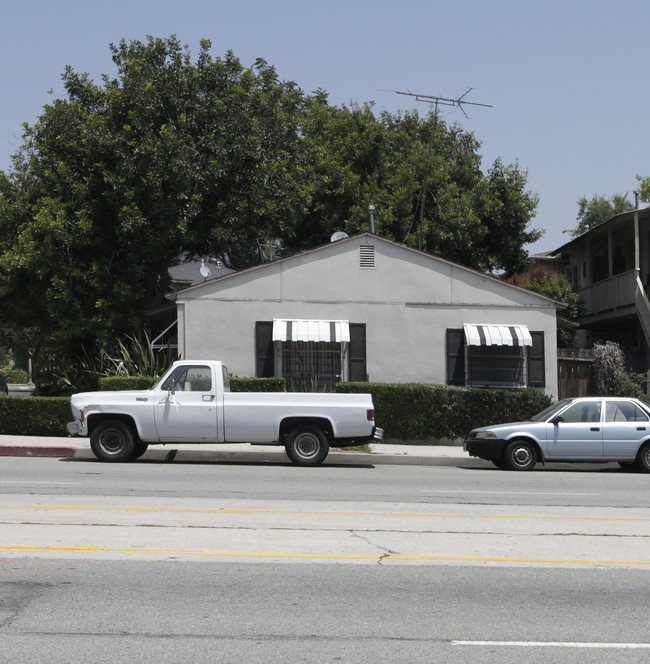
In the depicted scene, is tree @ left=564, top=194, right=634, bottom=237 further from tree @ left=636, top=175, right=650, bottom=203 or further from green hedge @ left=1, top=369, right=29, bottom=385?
green hedge @ left=1, top=369, right=29, bottom=385

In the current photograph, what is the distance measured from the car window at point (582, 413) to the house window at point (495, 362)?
526 cm

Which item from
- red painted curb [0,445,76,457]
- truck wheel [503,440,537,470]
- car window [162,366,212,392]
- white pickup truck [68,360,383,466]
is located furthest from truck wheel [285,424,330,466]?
red painted curb [0,445,76,457]

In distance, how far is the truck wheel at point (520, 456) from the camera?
17609 mm

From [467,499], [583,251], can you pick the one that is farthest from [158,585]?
[583,251]

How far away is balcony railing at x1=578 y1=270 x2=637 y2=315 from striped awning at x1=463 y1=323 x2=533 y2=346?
6.60 metres

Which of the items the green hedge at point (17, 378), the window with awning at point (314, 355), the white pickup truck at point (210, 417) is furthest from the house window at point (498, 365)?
the green hedge at point (17, 378)

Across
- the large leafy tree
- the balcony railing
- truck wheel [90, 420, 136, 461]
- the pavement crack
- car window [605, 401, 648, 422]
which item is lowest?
the pavement crack

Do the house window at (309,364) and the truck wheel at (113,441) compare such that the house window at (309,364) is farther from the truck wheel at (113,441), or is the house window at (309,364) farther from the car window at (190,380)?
the truck wheel at (113,441)

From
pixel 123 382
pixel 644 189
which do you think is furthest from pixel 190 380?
pixel 644 189

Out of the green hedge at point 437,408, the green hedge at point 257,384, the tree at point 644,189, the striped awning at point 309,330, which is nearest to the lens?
the green hedge at point 437,408

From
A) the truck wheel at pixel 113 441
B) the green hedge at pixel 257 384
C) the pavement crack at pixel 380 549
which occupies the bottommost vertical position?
the pavement crack at pixel 380 549

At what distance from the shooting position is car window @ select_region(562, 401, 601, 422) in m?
17.8

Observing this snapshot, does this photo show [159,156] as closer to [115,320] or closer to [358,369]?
[115,320]

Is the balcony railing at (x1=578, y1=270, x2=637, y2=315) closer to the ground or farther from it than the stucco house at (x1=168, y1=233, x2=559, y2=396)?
farther from it
